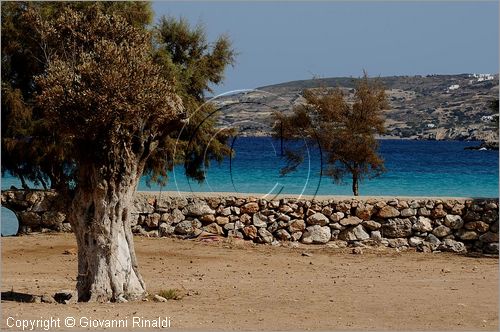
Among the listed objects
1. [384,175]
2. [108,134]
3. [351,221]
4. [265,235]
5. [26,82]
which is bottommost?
[265,235]

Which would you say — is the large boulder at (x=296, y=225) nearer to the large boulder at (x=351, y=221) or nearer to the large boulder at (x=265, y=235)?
the large boulder at (x=265, y=235)

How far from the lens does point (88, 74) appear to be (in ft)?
41.6

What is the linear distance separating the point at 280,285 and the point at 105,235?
3383 millimetres

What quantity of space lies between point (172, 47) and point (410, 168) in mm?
39607

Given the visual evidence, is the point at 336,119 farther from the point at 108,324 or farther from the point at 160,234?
the point at 108,324

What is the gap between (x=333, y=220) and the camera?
66.2 feet

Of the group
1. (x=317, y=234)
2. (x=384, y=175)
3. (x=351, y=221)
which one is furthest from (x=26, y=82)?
(x=384, y=175)

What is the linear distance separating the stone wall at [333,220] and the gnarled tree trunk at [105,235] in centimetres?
724

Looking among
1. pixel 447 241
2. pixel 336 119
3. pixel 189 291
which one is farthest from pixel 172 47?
pixel 189 291

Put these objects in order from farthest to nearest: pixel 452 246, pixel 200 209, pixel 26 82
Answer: pixel 26 82 → pixel 200 209 → pixel 452 246

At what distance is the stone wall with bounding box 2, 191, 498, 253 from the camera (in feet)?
65.5

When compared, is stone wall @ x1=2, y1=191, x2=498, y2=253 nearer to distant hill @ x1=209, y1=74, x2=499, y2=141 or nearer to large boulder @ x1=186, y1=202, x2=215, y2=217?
large boulder @ x1=186, y1=202, x2=215, y2=217

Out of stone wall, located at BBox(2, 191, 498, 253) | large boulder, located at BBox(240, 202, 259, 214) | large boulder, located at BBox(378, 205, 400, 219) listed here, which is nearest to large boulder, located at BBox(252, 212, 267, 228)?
stone wall, located at BBox(2, 191, 498, 253)
